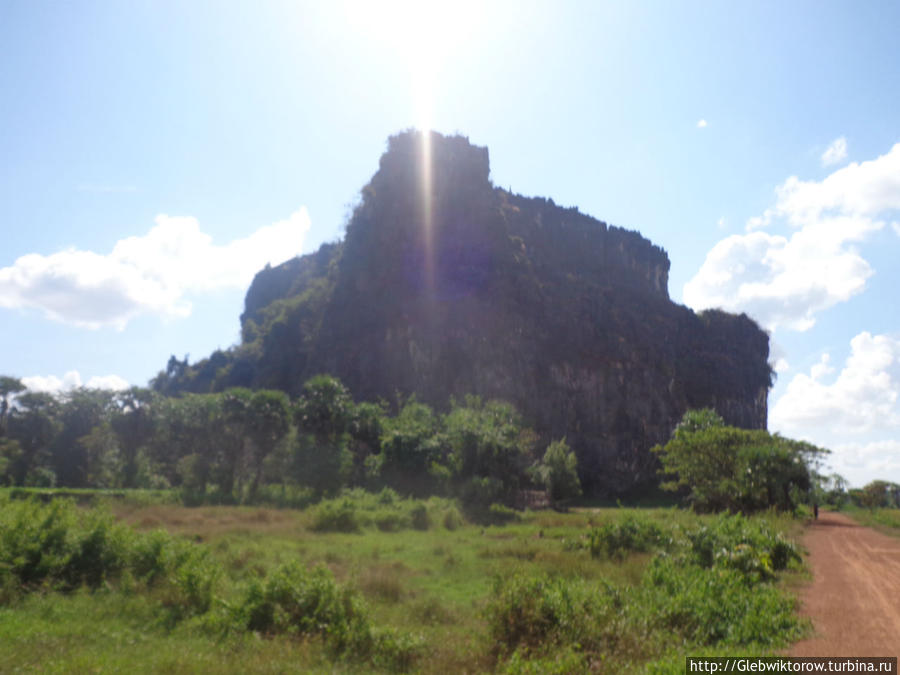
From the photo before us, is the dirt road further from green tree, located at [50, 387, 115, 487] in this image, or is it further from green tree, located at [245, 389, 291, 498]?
green tree, located at [50, 387, 115, 487]

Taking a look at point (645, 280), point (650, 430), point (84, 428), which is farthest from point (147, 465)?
point (645, 280)

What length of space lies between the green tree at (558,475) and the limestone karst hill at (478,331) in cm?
2474

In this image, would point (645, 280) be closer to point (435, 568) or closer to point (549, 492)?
point (549, 492)

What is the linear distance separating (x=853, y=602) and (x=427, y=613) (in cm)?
817

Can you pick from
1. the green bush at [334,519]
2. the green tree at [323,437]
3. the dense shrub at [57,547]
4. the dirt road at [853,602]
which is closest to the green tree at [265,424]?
the green tree at [323,437]

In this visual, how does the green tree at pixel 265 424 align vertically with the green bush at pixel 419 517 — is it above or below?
above

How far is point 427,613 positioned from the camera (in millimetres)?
12109

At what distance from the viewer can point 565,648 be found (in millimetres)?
8695

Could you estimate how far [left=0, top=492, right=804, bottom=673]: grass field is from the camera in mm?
8789

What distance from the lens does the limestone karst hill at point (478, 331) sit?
72438 mm

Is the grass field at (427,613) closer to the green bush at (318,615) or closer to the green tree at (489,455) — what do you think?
the green bush at (318,615)

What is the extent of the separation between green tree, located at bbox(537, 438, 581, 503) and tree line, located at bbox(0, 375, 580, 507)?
0.25 feet

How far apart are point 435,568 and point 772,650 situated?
11.4 metres

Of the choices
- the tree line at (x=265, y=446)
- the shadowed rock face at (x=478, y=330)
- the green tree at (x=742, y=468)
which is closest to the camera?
the green tree at (x=742, y=468)
